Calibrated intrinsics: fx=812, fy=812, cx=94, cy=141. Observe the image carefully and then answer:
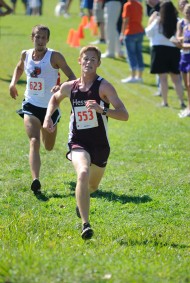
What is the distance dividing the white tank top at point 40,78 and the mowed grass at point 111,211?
41.4 inches

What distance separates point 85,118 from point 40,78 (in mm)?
2139

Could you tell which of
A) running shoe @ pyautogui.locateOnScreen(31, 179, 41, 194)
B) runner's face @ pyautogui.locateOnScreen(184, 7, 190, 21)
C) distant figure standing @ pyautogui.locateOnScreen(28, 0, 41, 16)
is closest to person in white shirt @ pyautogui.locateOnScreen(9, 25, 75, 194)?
running shoe @ pyautogui.locateOnScreen(31, 179, 41, 194)

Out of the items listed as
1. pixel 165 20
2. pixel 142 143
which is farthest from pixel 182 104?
pixel 142 143

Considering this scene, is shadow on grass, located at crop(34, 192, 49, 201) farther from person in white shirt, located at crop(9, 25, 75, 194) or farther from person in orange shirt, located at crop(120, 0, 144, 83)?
person in orange shirt, located at crop(120, 0, 144, 83)

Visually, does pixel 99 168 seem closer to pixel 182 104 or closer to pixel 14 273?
pixel 14 273

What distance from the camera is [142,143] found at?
13.5m

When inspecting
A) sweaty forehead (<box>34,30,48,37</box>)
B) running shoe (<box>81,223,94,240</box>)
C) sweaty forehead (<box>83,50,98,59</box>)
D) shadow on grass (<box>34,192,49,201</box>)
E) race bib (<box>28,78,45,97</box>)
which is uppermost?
sweaty forehead (<box>83,50,98,59</box>)

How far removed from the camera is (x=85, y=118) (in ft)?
27.3

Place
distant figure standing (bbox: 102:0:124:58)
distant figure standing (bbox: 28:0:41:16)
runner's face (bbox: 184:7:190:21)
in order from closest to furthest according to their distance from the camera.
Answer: runner's face (bbox: 184:7:190:21), distant figure standing (bbox: 102:0:124:58), distant figure standing (bbox: 28:0:41:16)

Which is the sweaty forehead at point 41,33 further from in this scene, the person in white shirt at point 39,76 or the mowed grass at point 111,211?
the mowed grass at point 111,211

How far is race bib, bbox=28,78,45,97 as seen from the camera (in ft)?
33.8

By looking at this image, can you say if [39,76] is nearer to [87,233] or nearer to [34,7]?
[87,233]

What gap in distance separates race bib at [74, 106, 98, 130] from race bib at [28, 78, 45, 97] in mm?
2031

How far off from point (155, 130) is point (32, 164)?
5.29m
